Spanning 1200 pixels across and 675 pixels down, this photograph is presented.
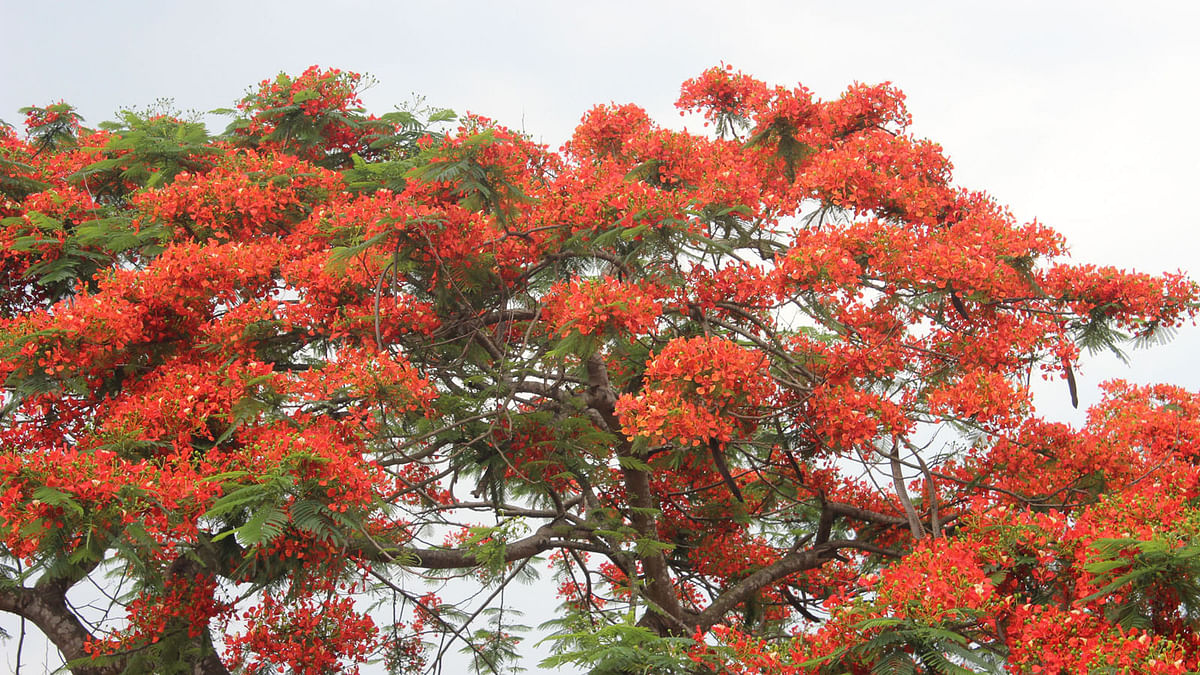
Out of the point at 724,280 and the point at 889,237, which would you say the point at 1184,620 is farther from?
the point at 724,280

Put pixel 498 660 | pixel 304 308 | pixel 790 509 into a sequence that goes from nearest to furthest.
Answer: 1. pixel 304 308
2. pixel 498 660
3. pixel 790 509

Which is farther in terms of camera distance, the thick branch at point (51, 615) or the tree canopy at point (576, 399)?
the thick branch at point (51, 615)

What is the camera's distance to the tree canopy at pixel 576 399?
5.53 metres

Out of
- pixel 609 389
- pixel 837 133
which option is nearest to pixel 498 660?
pixel 609 389

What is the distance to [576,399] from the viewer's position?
8422 mm

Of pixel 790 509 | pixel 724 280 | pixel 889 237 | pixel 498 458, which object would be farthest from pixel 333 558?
pixel 790 509

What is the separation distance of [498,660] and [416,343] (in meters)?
3.37

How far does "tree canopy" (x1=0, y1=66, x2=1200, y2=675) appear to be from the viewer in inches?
218

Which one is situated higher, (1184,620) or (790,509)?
(790,509)

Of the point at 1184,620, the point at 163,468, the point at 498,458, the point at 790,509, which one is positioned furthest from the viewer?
the point at 790,509

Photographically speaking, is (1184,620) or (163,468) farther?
(163,468)

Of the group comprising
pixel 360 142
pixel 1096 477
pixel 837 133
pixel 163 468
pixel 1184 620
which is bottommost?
pixel 1184 620

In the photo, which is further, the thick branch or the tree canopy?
the thick branch

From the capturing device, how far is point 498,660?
9.29 metres
